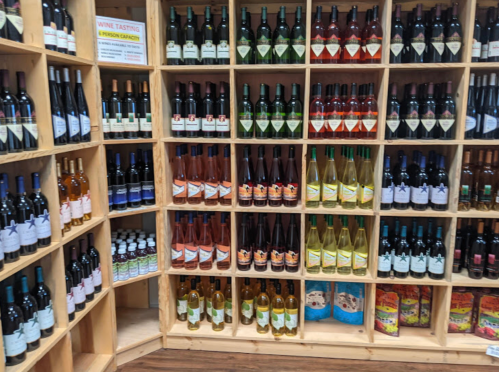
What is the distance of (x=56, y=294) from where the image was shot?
5.46 ft

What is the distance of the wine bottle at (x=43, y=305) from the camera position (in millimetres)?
1588

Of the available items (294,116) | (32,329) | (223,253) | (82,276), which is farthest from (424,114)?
(32,329)

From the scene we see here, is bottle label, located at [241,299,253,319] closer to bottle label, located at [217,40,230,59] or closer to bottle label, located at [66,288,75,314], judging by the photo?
bottle label, located at [66,288,75,314]

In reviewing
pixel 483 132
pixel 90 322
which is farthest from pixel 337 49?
pixel 90 322

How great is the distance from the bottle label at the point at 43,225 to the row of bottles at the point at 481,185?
2009 mm

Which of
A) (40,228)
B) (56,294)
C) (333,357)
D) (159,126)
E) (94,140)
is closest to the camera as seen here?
(40,228)

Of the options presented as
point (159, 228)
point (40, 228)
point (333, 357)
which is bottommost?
point (333, 357)

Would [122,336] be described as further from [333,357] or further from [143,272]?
[333,357]

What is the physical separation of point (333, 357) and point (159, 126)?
1659mm

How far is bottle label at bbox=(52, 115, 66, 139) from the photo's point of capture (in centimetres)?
164

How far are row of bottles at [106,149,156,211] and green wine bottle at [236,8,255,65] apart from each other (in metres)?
0.72

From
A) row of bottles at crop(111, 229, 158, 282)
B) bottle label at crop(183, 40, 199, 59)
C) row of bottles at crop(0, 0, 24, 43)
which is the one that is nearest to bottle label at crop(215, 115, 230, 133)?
bottle label at crop(183, 40, 199, 59)

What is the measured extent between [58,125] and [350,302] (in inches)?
74.5

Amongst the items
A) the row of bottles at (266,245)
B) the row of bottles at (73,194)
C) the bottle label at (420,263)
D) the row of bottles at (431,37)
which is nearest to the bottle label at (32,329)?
the row of bottles at (73,194)
